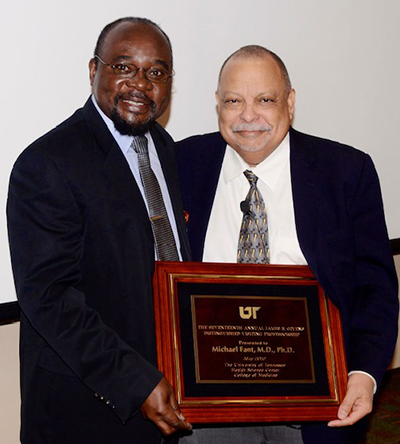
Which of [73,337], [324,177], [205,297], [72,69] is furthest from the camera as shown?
[72,69]

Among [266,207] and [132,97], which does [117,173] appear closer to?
[132,97]

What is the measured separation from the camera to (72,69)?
3254 millimetres

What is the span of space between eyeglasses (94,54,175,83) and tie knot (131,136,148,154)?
0.21 m

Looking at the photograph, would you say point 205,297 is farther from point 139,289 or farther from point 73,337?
point 73,337

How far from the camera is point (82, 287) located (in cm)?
251

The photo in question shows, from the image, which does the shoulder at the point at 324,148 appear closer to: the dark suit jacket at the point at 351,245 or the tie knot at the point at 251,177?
the dark suit jacket at the point at 351,245

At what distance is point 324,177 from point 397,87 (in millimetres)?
1994

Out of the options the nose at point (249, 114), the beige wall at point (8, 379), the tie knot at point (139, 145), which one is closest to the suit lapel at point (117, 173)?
the tie knot at point (139, 145)

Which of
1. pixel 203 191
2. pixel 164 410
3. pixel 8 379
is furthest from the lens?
pixel 8 379

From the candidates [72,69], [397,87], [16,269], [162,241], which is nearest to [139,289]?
[162,241]

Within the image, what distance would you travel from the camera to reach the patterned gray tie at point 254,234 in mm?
2725

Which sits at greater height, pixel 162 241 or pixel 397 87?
pixel 397 87

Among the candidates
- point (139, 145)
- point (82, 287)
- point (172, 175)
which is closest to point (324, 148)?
point (172, 175)

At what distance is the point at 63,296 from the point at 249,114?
0.88 metres
